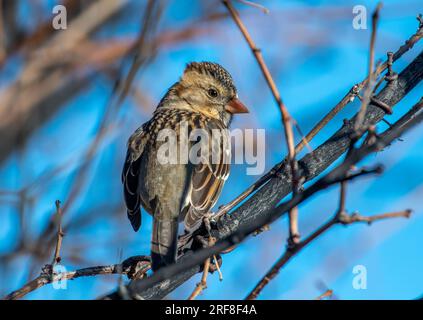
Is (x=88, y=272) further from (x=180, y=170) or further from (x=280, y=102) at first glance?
(x=180, y=170)

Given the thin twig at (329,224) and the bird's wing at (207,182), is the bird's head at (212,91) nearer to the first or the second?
the bird's wing at (207,182)

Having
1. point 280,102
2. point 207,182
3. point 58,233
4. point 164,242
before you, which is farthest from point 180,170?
point 280,102

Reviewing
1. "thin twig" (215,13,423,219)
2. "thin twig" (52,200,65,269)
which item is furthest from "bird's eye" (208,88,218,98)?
"thin twig" (52,200,65,269)

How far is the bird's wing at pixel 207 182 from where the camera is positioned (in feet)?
14.5

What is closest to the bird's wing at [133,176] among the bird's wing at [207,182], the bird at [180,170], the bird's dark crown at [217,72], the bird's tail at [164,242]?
the bird at [180,170]

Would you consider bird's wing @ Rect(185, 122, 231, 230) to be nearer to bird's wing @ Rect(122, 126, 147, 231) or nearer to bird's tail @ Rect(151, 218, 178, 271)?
bird's tail @ Rect(151, 218, 178, 271)

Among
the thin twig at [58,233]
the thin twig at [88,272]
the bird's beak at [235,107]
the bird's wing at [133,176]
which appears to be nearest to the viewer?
the thin twig at [58,233]

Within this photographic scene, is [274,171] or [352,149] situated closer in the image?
[352,149]

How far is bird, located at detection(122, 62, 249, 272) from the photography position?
14.3 ft

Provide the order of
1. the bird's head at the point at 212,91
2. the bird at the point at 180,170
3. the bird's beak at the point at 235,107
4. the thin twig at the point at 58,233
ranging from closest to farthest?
the thin twig at the point at 58,233
the bird at the point at 180,170
the bird's beak at the point at 235,107
the bird's head at the point at 212,91

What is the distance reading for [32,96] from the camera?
231 inches
